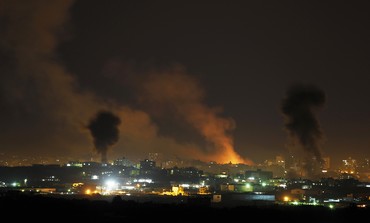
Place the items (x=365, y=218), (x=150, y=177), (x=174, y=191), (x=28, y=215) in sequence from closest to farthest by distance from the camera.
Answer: (x=28, y=215) < (x=365, y=218) < (x=174, y=191) < (x=150, y=177)

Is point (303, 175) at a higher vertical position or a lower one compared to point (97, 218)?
higher

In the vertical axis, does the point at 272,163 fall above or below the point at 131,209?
above

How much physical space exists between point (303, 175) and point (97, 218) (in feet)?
189

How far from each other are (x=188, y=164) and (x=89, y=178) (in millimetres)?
68256

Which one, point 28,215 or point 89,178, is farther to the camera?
point 89,178

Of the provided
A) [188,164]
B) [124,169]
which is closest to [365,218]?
[124,169]

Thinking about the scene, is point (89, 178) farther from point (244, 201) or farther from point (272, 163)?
point (272, 163)

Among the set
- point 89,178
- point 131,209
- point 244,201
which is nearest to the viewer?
point 131,209

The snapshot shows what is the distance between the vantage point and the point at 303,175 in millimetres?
73062

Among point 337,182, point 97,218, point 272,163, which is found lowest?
point 97,218

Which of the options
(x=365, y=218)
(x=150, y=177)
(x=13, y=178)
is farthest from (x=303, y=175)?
(x=365, y=218)

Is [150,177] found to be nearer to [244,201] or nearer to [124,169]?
[124,169]

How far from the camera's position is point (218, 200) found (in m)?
41.6

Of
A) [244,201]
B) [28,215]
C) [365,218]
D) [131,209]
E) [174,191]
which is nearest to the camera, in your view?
[28,215]
